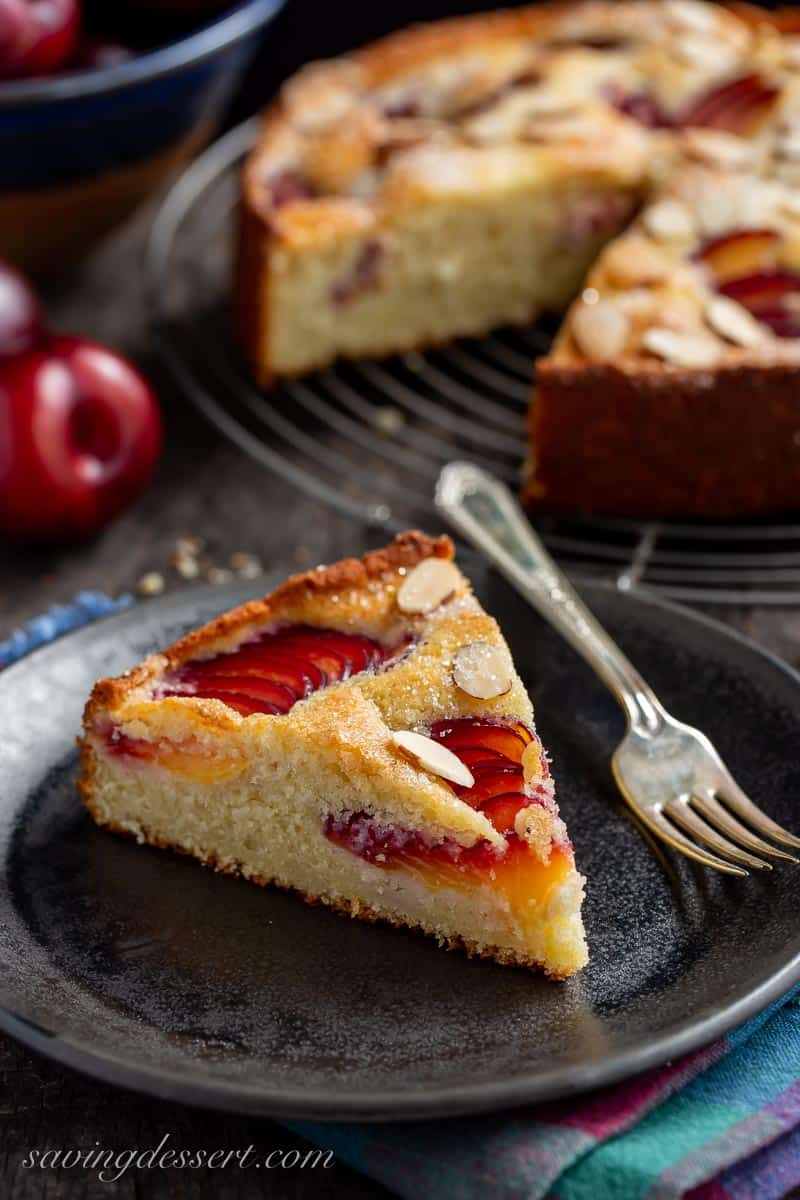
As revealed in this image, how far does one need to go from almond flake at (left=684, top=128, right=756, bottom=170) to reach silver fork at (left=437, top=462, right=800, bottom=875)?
1.66m

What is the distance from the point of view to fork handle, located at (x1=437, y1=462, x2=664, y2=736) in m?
2.76

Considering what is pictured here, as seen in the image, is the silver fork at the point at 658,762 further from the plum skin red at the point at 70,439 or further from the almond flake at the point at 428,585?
the plum skin red at the point at 70,439

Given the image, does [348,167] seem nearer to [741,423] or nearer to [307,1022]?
[741,423]

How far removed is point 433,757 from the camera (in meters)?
2.44

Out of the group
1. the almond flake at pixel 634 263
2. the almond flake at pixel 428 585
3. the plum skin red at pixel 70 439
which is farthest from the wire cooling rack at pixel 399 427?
the almond flake at pixel 428 585

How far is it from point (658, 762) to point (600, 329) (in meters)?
1.43

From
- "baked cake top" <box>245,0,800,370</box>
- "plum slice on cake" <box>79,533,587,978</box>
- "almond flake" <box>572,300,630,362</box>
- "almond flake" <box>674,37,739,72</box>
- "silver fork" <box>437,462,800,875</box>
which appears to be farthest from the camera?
"almond flake" <box>674,37,739,72</box>

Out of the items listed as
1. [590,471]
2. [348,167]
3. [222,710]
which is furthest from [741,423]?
[222,710]

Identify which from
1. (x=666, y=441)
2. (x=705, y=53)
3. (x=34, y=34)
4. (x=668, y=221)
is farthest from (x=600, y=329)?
(x=34, y=34)

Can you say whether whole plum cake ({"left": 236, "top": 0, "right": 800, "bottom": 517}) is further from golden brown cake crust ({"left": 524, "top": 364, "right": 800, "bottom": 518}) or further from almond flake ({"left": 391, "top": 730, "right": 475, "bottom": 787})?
almond flake ({"left": 391, "top": 730, "right": 475, "bottom": 787})

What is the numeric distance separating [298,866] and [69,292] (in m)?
2.75

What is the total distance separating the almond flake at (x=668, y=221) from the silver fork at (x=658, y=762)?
1.29 metres

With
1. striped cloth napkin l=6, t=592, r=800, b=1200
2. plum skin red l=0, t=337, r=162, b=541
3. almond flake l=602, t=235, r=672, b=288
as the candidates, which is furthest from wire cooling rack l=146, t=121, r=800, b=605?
striped cloth napkin l=6, t=592, r=800, b=1200

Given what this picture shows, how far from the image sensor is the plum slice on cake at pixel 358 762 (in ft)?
7.82
